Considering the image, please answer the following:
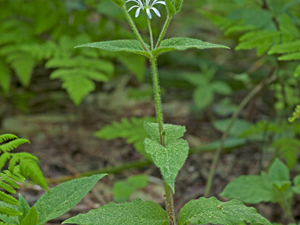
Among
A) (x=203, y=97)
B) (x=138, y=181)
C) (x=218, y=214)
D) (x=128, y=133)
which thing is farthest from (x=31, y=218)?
(x=203, y=97)

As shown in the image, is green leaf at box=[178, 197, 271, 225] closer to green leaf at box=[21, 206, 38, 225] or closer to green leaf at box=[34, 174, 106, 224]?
green leaf at box=[34, 174, 106, 224]

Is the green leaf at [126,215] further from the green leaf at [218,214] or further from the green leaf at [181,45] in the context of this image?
the green leaf at [181,45]

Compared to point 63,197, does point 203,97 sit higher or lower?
higher

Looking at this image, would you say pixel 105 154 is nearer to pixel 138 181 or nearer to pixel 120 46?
pixel 138 181

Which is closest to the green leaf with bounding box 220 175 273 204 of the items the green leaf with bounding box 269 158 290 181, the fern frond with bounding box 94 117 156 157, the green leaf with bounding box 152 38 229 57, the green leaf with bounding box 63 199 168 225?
the green leaf with bounding box 269 158 290 181

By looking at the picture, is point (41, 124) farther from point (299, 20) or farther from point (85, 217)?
point (299, 20)

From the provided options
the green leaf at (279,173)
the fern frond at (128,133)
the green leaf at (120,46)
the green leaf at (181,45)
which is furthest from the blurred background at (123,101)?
the green leaf at (120,46)

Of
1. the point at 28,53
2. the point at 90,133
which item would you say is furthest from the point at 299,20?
the point at 28,53
